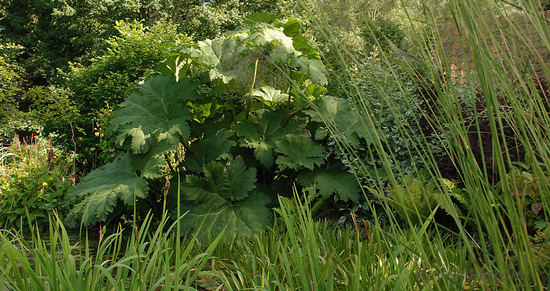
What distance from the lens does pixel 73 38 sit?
15.9 metres

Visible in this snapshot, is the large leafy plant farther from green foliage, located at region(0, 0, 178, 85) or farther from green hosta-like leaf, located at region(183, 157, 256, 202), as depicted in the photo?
green foliage, located at region(0, 0, 178, 85)

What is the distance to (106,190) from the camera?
8.71 feet

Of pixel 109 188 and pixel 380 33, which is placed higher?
pixel 380 33

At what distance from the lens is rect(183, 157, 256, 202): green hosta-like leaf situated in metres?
2.78

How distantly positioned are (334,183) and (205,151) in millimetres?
1068

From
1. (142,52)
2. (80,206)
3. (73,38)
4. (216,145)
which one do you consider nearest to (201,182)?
(216,145)

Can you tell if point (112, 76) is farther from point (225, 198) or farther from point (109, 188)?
point (225, 198)

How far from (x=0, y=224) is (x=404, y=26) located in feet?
→ 13.1

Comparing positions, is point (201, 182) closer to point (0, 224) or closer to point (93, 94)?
point (0, 224)

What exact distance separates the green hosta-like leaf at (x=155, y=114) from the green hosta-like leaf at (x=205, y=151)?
186 mm

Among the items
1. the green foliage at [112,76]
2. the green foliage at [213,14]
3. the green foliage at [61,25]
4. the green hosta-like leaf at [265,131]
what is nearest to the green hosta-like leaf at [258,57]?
the green hosta-like leaf at [265,131]

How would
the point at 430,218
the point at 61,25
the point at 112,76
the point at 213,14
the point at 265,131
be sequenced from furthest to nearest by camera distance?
the point at 61,25 → the point at 213,14 → the point at 112,76 → the point at 265,131 → the point at 430,218

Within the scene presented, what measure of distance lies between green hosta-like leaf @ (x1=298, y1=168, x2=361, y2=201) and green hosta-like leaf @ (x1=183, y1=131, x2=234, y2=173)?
2.18 feet

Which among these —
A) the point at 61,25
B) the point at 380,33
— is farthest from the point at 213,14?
the point at 380,33
